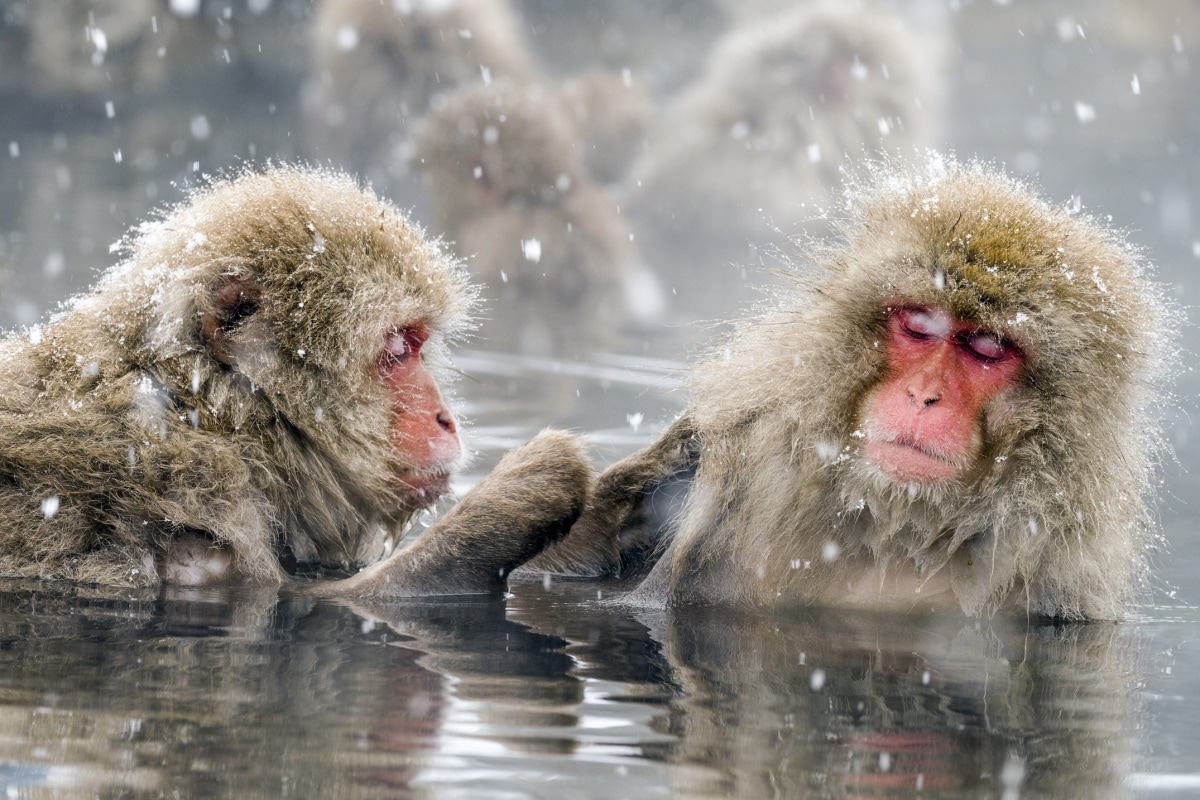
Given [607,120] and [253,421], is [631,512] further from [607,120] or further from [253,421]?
[607,120]

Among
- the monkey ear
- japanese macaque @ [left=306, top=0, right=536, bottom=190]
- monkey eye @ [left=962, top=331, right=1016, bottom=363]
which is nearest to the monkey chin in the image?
the monkey ear

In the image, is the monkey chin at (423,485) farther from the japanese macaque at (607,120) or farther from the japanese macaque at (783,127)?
the japanese macaque at (607,120)

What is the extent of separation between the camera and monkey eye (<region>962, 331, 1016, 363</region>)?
11.8 feet

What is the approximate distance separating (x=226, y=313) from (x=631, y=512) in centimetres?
139

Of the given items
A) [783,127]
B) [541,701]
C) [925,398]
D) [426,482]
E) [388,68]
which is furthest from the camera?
[388,68]

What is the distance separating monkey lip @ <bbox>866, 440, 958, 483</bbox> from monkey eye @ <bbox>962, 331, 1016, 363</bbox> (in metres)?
0.27

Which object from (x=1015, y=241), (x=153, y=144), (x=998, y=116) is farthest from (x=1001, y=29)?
(x=1015, y=241)

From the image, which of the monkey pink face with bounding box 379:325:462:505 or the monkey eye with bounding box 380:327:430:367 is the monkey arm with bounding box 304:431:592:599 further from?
the monkey eye with bounding box 380:327:430:367

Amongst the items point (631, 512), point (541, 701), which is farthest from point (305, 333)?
point (541, 701)

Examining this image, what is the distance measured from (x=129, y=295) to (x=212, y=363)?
323 mm

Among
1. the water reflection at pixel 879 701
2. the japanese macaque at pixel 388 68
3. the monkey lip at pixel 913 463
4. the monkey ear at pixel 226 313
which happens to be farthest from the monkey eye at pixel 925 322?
the japanese macaque at pixel 388 68

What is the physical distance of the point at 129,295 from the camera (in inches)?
161

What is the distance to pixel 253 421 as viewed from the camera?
4.04 metres

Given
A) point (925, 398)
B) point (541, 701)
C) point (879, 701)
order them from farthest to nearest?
1. point (925, 398)
2. point (879, 701)
3. point (541, 701)
